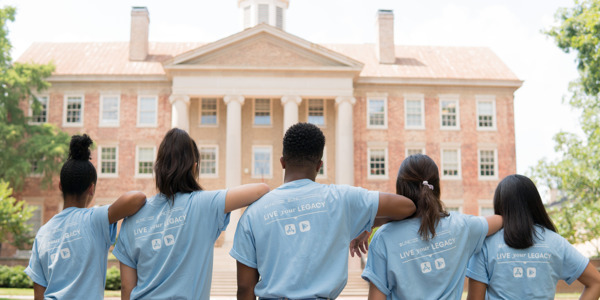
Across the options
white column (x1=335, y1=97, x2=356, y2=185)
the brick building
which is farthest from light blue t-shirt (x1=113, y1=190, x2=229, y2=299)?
white column (x1=335, y1=97, x2=356, y2=185)

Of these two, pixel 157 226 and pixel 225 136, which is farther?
pixel 225 136

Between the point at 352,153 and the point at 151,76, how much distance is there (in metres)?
13.5

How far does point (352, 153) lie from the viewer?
34031 mm

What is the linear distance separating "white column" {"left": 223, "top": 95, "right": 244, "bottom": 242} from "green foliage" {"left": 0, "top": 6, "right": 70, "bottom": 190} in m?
9.18

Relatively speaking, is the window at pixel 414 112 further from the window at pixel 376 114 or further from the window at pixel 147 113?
the window at pixel 147 113

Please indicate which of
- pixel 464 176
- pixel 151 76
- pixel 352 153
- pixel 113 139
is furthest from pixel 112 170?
pixel 464 176

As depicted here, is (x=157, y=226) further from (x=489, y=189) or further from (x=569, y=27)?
(x=489, y=189)

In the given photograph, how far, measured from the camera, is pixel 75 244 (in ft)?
14.0

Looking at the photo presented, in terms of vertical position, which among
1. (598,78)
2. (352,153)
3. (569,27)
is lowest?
(352,153)

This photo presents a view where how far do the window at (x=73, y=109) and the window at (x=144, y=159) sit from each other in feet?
14.7

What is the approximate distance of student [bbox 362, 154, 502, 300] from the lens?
394cm

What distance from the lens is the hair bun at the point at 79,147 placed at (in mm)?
4445

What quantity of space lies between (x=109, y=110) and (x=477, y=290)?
1351 inches

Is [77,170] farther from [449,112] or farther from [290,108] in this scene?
[449,112]
